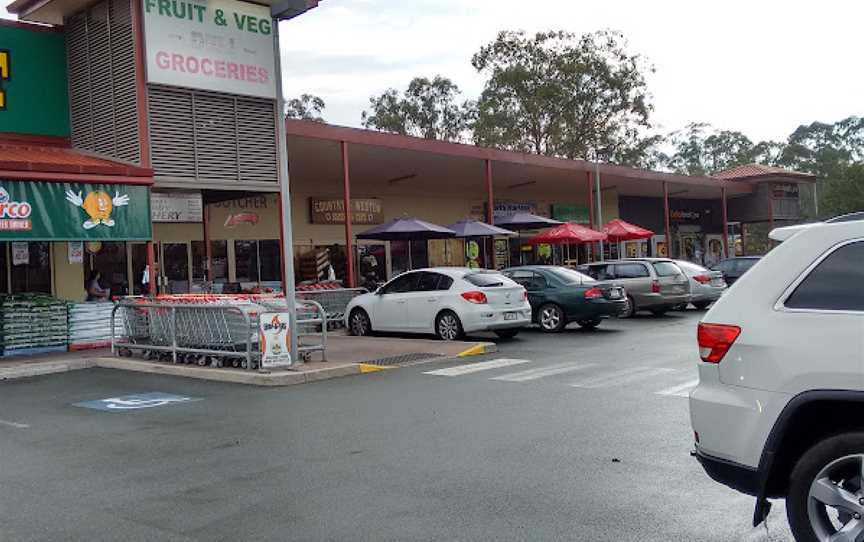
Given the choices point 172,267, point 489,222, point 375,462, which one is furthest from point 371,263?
point 375,462

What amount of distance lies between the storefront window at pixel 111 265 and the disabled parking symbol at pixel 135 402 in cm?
945

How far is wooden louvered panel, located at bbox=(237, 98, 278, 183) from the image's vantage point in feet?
57.6

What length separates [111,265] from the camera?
64.0ft

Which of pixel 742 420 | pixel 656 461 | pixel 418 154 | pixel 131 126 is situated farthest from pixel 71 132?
pixel 742 420

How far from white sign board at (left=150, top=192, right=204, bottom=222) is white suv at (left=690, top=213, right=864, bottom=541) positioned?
1877 cm

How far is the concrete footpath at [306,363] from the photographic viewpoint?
1138cm

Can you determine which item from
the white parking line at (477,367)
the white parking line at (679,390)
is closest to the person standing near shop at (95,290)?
the white parking line at (477,367)

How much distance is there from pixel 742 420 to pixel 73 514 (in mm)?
4289

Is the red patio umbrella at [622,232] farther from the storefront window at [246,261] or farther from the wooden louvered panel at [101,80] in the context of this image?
the wooden louvered panel at [101,80]

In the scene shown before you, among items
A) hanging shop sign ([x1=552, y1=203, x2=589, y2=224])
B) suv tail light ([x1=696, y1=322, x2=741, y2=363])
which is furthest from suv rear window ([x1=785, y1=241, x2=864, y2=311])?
hanging shop sign ([x1=552, y1=203, x2=589, y2=224])

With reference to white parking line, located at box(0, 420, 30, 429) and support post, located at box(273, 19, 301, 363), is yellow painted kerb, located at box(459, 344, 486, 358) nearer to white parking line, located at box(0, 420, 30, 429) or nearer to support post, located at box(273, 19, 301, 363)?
support post, located at box(273, 19, 301, 363)

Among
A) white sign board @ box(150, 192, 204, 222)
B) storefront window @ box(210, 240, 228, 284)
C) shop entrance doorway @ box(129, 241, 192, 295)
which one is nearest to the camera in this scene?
white sign board @ box(150, 192, 204, 222)

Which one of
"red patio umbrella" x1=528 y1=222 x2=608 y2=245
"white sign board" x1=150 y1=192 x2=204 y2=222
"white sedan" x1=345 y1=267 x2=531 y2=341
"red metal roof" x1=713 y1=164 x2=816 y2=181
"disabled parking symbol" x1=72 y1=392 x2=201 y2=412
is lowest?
"disabled parking symbol" x1=72 y1=392 x2=201 y2=412

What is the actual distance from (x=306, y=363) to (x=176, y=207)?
10929 millimetres
